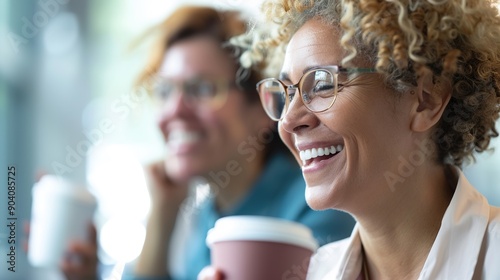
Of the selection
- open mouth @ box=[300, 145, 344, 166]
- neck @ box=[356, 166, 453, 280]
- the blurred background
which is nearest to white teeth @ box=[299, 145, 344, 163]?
open mouth @ box=[300, 145, 344, 166]

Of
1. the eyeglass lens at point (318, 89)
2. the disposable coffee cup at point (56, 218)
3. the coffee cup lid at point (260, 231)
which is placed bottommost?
the disposable coffee cup at point (56, 218)

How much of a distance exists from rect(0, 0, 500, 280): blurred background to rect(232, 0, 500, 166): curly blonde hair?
1817 millimetres

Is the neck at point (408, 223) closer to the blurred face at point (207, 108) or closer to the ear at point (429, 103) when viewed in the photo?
the ear at point (429, 103)

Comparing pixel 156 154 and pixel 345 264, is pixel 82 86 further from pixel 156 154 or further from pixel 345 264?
pixel 345 264

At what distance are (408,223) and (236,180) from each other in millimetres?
1135

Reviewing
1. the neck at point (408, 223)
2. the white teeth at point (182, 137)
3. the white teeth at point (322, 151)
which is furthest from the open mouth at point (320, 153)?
the white teeth at point (182, 137)

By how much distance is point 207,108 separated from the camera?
238 centimetres

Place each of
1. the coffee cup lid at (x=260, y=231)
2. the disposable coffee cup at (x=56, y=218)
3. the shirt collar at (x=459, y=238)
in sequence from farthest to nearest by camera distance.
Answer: the disposable coffee cup at (x=56, y=218) → the coffee cup lid at (x=260, y=231) → the shirt collar at (x=459, y=238)

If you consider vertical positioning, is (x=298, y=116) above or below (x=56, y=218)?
above

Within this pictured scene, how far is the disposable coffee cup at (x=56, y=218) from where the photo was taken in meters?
1.71

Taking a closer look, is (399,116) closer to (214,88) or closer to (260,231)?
(260,231)

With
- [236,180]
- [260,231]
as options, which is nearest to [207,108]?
[236,180]

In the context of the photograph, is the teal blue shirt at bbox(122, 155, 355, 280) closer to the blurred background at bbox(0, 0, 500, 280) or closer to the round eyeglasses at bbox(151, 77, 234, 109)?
the round eyeglasses at bbox(151, 77, 234, 109)

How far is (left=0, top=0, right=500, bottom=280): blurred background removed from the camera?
3102 mm
